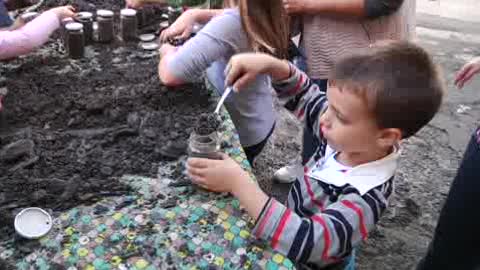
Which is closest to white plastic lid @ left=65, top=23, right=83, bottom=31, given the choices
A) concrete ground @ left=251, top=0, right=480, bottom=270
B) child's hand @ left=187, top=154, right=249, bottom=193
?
child's hand @ left=187, top=154, right=249, bottom=193

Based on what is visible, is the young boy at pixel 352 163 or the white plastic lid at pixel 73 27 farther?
the white plastic lid at pixel 73 27

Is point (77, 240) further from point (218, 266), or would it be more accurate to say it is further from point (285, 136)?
point (285, 136)

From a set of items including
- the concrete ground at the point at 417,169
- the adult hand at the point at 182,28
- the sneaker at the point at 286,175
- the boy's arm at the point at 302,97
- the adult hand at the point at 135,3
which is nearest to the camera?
the boy's arm at the point at 302,97

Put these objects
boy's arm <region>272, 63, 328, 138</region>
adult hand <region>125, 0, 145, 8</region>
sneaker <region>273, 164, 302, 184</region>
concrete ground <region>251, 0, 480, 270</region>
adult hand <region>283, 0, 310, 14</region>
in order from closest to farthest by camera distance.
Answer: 1. boy's arm <region>272, 63, 328, 138</region>
2. adult hand <region>283, 0, 310, 14</region>
3. adult hand <region>125, 0, 145, 8</region>
4. concrete ground <region>251, 0, 480, 270</region>
5. sneaker <region>273, 164, 302, 184</region>

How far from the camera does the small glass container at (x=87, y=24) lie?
86.8 inches

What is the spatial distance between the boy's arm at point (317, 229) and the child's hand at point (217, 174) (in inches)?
4.7

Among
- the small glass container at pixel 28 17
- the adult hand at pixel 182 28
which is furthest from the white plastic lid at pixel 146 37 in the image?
the small glass container at pixel 28 17

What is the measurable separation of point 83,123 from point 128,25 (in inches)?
29.0

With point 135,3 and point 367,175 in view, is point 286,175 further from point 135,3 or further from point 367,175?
point 367,175

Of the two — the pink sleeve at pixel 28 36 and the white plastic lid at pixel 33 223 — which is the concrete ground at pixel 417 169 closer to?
the pink sleeve at pixel 28 36

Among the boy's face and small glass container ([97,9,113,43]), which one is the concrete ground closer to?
small glass container ([97,9,113,43])

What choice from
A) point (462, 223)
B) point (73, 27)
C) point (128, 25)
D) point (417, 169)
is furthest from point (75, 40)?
point (417, 169)

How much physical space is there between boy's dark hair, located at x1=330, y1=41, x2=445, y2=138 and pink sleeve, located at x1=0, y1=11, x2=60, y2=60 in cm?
127

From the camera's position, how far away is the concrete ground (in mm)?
2455
